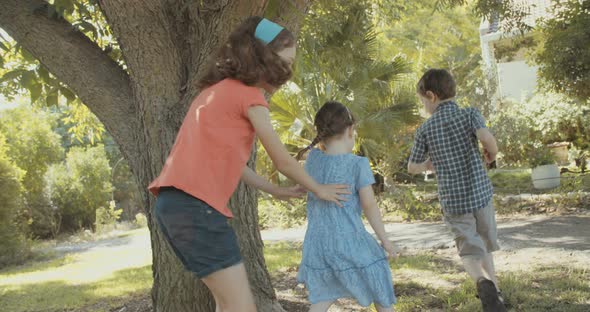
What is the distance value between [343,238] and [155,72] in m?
1.49

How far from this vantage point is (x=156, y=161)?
131 inches

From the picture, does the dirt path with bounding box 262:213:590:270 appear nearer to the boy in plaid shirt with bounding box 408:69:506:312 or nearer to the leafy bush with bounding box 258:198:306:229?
the boy in plaid shirt with bounding box 408:69:506:312

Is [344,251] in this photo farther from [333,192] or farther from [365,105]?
[365,105]

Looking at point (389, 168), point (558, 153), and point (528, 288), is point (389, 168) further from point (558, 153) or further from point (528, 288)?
point (528, 288)

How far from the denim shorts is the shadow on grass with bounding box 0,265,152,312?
3.33m

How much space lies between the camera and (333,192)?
2.66m

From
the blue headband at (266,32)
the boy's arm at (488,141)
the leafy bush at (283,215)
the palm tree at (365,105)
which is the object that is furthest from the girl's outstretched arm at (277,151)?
the leafy bush at (283,215)

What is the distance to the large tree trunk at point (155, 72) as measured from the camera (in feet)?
10.9

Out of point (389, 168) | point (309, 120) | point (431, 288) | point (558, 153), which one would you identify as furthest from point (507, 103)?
point (431, 288)

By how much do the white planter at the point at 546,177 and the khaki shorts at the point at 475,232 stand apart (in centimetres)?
705

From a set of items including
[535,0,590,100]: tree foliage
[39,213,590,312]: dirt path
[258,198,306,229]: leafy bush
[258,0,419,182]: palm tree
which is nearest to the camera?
[39,213,590,312]: dirt path

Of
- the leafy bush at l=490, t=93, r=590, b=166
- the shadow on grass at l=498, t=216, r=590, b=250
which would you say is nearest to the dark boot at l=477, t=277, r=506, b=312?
the shadow on grass at l=498, t=216, r=590, b=250

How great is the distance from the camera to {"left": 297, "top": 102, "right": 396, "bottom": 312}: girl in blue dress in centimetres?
281

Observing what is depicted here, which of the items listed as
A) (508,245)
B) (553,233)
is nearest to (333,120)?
(508,245)
